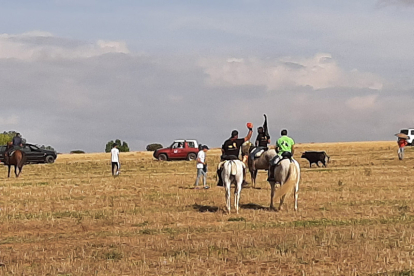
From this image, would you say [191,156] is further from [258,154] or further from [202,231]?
[202,231]

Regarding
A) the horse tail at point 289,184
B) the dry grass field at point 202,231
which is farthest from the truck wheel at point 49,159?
the horse tail at point 289,184

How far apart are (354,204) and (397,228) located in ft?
16.1

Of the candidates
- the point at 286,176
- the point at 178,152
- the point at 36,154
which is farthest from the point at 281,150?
the point at 36,154

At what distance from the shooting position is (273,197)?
17.7m

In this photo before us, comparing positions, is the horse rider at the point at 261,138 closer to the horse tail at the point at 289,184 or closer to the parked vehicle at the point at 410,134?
the horse tail at the point at 289,184

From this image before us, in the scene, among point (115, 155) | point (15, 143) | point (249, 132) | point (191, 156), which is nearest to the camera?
point (249, 132)

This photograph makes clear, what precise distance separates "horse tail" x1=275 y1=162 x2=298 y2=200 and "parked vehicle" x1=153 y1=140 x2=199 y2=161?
32.7m

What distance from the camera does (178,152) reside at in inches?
1930

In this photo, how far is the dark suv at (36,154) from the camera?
4797 cm

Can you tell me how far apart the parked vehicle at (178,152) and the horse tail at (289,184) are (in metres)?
32.7

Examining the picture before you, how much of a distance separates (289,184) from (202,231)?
332 centimetres

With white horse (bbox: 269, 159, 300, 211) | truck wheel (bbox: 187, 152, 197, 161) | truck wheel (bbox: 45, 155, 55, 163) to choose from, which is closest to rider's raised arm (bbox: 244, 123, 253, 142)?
white horse (bbox: 269, 159, 300, 211)

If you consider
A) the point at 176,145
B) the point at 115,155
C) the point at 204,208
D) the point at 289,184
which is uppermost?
the point at 176,145

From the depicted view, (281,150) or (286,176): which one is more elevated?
(281,150)
